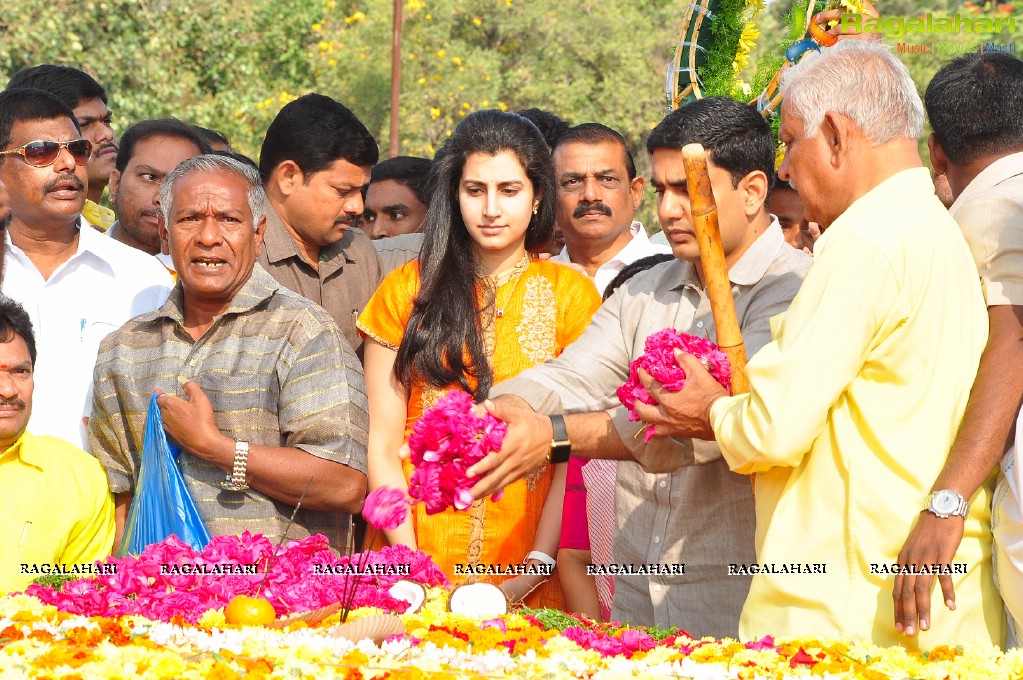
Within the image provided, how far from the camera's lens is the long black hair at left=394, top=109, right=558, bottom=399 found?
4387 mm

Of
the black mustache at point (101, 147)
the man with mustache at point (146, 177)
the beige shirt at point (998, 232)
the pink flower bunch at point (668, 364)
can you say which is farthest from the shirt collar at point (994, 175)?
the black mustache at point (101, 147)

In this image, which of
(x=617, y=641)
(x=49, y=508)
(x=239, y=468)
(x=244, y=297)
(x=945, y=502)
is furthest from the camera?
(x=244, y=297)

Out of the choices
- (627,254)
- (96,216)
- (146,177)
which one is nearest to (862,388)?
(627,254)

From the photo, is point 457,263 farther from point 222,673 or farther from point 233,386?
point 222,673

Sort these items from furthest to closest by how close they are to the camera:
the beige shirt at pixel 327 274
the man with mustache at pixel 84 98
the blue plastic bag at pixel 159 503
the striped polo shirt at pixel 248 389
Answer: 1. the man with mustache at pixel 84 98
2. the beige shirt at pixel 327 274
3. the striped polo shirt at pixel 248 389
4. the blue plastic bag at pixel 159 503

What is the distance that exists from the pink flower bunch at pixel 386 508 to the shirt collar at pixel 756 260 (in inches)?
46.9

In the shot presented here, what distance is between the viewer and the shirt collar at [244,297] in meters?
4.27

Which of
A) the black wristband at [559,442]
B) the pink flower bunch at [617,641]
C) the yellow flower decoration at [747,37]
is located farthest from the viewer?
the yellow flower decoration at [747,37]

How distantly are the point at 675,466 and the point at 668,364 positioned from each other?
43 cm

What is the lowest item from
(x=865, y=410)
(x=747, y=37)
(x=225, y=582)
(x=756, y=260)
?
(x=225, y=582)

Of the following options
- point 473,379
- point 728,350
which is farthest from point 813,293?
point 473,379

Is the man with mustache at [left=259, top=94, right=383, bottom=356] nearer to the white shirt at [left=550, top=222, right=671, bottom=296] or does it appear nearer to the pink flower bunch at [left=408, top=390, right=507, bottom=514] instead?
the white shirt at [left=550, top=222, right=671, bottom=296]

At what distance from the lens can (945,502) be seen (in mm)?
2920

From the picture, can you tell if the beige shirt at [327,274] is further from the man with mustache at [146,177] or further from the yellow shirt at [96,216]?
the yellow shirt at [96,216]
